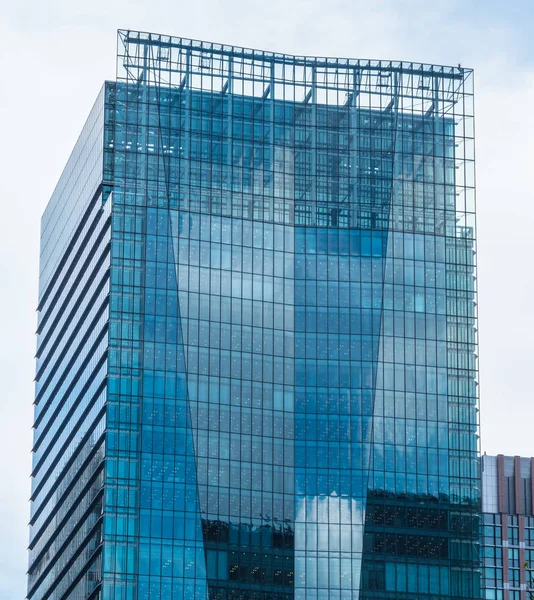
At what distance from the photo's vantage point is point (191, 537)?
655 feet

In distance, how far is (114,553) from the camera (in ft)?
650

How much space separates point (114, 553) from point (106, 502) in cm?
583

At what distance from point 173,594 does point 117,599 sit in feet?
20.3

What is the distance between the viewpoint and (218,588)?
656ft

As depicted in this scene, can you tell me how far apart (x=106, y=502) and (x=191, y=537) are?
10291mm

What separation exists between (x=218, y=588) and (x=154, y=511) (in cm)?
1123

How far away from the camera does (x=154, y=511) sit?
200 meters

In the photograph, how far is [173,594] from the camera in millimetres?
197000

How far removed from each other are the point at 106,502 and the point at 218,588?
15.8 m

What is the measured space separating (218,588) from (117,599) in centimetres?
1158

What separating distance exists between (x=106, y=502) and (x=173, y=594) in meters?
12.8

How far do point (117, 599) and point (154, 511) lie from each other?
10.6 m
